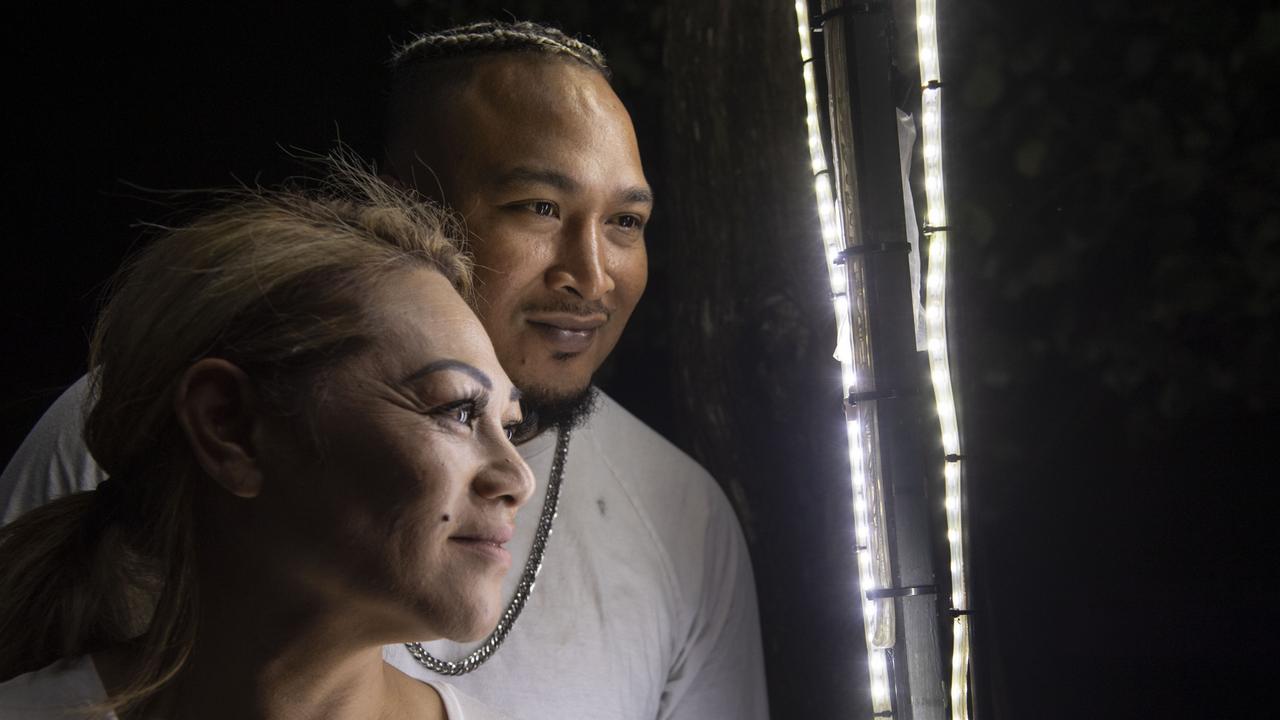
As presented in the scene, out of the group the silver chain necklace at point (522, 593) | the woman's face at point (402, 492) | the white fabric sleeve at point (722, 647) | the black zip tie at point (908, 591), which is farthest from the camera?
the white fabric sleeve at point (722, 647)

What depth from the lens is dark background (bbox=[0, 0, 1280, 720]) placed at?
1442 millimetres

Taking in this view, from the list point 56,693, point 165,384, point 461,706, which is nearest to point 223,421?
point 165,384

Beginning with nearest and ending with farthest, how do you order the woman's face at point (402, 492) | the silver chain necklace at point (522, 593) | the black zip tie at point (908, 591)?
the woman's face at point (402, 492), the black zip tie at point (908, 591), the silver chain necklace at point (522, 593)

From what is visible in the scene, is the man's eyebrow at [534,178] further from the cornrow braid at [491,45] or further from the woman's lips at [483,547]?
the woman's lips at [483,547]

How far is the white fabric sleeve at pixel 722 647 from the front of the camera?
143cm

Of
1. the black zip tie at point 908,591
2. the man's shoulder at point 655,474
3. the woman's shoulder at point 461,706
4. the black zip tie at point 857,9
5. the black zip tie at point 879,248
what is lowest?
the woman's shoulder at point 461,706

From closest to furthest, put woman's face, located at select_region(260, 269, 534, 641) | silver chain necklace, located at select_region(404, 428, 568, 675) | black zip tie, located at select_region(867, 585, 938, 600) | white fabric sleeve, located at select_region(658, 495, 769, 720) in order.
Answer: woman's face, located at select_region(260, 269, 534, 641) → black zip tie, located at select_region(867, 585, 938, 600) → silver chain necklace, located at select_region(404, 428, 568, 675) → white fabric sleeve, located at select_region(658, 495, 769, 720)

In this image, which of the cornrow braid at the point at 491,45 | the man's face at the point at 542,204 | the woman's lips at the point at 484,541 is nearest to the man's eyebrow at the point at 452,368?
the woman's lips at the point at 484,541

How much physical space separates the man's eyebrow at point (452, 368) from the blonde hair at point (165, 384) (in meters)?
0.06

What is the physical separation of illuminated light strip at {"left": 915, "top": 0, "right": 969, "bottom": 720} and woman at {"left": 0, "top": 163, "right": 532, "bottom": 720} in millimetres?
383

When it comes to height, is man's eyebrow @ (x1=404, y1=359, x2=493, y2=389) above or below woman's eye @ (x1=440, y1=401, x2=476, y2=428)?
above

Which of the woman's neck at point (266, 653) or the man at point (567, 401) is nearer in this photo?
the woman's neck at point (266, 653)

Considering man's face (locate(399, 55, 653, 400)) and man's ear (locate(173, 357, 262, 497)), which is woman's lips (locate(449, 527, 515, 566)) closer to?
man's ear (locate(173, 357, 262, 497))

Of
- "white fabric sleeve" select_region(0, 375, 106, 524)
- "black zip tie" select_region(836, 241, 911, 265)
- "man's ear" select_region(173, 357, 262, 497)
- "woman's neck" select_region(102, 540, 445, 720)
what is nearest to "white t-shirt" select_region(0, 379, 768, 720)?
"white fabric sleeve" select_region(0, 375, 106, 524)
